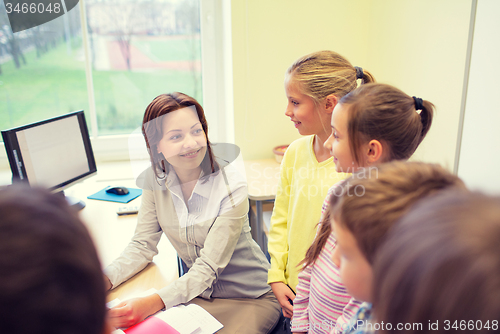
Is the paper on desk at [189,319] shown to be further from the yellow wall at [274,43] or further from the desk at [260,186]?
the yellow wall at [274,43]

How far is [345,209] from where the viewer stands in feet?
1.68

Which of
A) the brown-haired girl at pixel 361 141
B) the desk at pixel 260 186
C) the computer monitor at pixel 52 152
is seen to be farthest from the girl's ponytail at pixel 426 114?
the computer monitor at pixel 52 152

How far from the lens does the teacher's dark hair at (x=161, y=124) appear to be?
1.22 meters

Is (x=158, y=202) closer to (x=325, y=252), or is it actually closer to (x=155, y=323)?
(x=155, y=323)

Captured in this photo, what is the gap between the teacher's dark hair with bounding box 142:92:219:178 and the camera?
122cm

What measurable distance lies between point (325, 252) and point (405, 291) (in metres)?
0.55

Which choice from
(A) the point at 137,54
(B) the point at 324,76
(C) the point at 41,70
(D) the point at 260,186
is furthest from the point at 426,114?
(C) the point at 41,70

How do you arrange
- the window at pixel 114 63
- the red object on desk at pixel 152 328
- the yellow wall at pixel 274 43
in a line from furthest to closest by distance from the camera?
the window at pixel 114 63 < the yellow wall at pixel 274 43 < the red object on desk at pixel 152 328

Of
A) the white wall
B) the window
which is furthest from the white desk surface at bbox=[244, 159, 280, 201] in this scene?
the white wall

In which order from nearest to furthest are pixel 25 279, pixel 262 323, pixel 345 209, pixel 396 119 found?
pixel 25 279 → pixel 345 209 → pixel 396 119 → pixel 262 323

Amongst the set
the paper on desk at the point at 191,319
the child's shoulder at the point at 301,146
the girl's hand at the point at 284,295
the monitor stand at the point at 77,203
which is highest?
the child's shoulder at the point at 301,146

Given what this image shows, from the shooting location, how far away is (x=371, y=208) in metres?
0.49

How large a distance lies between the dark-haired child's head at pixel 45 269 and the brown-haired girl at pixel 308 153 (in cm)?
85

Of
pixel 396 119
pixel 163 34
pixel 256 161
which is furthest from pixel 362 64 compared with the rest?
pixel 396 119
